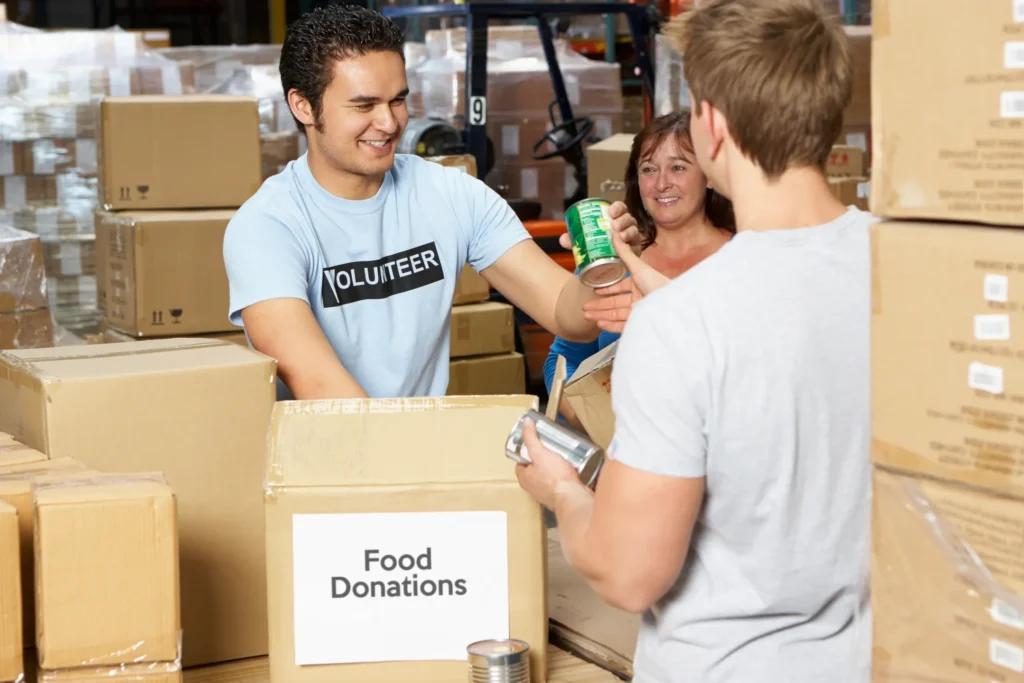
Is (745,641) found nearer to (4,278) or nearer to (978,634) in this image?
(978,634)

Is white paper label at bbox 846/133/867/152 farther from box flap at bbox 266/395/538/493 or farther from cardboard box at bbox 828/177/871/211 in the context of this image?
box flap at bbox 266/395/538/493

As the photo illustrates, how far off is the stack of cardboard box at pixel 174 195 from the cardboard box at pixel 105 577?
2.88 m

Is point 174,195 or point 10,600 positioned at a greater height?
point 174,195

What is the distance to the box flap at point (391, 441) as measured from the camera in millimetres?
1787

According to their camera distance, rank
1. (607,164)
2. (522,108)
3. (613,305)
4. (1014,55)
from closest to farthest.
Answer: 1. (1014,55)
2. (613,305)
3. (607,164)
4. (522,108)

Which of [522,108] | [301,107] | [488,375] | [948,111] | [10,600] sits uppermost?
[522,108]

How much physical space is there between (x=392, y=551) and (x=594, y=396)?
2.25 ft

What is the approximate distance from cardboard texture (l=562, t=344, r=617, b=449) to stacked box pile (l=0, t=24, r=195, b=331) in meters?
4.19

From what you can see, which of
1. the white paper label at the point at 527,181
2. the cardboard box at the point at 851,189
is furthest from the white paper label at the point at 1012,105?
the white paper label at the point at 527,181

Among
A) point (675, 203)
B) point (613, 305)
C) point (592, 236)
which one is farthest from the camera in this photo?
point (675, 203)

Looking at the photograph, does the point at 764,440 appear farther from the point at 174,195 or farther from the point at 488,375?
the point at 488,375

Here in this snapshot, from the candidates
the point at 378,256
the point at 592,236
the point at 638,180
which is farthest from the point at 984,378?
the point at 638,180

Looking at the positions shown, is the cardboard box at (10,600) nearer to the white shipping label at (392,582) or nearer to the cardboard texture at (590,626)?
the white shipping label at (392,582)

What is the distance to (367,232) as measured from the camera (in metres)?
2.56
